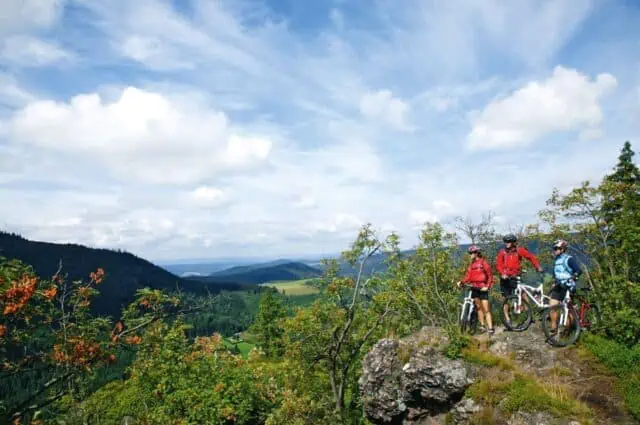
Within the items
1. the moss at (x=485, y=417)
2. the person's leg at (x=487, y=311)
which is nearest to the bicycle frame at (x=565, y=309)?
the person's leg at (x=487, y=311)

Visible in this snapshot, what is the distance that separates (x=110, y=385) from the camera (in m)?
59.3

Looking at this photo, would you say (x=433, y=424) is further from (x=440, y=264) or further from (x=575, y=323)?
(x=440, y=264)

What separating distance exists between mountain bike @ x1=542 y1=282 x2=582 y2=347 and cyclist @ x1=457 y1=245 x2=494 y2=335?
1.93 meters

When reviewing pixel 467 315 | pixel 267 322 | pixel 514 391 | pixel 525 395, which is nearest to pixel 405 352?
pixel 467 315

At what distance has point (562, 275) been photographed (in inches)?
560

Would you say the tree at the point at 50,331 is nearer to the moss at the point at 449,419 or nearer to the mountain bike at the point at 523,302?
the moss at the point at 449,419

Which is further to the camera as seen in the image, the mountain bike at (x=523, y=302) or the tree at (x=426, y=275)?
the tree at (x=426, y=275)

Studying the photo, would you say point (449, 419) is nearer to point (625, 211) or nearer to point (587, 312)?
point (587, 312)

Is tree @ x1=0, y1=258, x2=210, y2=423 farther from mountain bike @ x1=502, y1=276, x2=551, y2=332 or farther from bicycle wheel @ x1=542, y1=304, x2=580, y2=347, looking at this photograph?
bicycle wheel @ x1=542, y1=304, x2=580, y2=347

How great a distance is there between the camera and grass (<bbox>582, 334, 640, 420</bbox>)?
1235cm

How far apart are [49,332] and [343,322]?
22.2 meters

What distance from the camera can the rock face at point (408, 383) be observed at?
14.8 meters

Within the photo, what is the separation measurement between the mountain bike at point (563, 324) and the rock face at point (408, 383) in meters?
3.30

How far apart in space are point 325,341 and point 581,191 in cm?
2402
